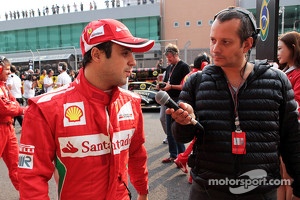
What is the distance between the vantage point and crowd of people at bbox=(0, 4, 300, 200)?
1.49 metres

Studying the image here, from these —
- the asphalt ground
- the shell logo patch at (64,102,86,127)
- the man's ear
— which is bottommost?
the asphalt ground

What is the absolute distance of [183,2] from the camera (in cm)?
3609

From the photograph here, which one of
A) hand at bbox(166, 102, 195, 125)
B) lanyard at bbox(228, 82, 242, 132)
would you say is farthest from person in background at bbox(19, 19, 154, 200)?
lanyard at bbox(228, 82, 242, 132)

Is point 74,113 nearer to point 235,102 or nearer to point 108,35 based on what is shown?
point 108,35

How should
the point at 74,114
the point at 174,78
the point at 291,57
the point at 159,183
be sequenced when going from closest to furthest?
the point at 74,114 < the point at 291,57 < the point at 159,183 < the point at 174,78

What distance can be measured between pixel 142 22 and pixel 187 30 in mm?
6312

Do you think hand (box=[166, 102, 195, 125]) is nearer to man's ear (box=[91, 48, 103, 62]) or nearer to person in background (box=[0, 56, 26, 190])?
man's ear (box=[91, 48, 103, 62])

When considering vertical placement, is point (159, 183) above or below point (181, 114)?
below

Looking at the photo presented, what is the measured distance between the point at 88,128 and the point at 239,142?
830mm

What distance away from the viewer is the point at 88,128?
154 centimetres

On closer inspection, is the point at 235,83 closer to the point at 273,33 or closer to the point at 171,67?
the point at 273,33

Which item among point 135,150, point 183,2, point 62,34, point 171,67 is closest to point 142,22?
point 183,2

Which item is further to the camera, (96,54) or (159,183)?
(159,183)

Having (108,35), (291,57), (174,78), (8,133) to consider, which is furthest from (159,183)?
(108,35)
